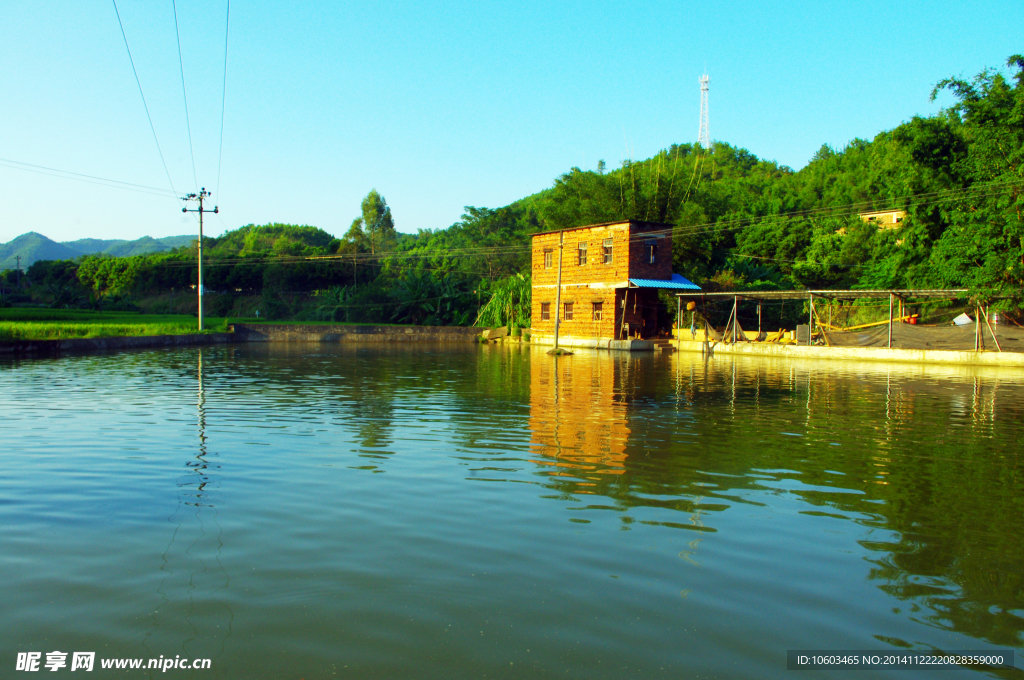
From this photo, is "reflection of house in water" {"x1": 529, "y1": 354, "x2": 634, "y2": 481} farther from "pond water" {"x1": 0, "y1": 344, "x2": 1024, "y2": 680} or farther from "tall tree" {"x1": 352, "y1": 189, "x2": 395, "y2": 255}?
"tall tree" {"x1": 352, "y1": 189, "x2": 395, "y2": 255}

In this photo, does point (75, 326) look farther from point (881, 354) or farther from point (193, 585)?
point (881, 354)

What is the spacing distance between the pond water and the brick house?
25.5 m

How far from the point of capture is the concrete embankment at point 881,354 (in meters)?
25.6

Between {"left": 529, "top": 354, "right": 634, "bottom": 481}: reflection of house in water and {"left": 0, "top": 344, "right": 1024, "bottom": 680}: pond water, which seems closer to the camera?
{"left": 0, "top": 344, "right": 1024, "bottom": 680}: pond water

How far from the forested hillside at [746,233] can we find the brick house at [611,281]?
19.2 ft

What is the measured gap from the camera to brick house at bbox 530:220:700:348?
123 ft

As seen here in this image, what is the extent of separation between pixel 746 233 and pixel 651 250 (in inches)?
662

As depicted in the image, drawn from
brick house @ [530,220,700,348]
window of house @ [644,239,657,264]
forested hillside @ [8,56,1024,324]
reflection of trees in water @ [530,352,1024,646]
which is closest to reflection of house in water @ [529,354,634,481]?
reflection of trees in water @ [530,352,1024,646]

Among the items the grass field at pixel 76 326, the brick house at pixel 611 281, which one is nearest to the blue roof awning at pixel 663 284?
the brick house at pixel 611 281

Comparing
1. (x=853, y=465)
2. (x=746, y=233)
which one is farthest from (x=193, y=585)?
(x=746, y=233)

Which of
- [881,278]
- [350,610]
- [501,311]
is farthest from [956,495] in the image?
[501,311]

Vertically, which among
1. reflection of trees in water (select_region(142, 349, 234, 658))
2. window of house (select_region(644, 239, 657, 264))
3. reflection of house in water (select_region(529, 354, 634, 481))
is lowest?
reflection of trees in water (select_region(142, 349, 234, 658))

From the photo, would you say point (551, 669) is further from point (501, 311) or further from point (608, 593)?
point (501, 311)

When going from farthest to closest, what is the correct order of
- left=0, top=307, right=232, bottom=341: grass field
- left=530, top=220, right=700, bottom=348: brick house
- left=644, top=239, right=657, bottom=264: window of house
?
left=644, top=239, right=657, bottom=264: window of house, left=530, top=220, right=700, bottom=348: brick house, left=0, top=307, right=232, bottom=341: grass field
